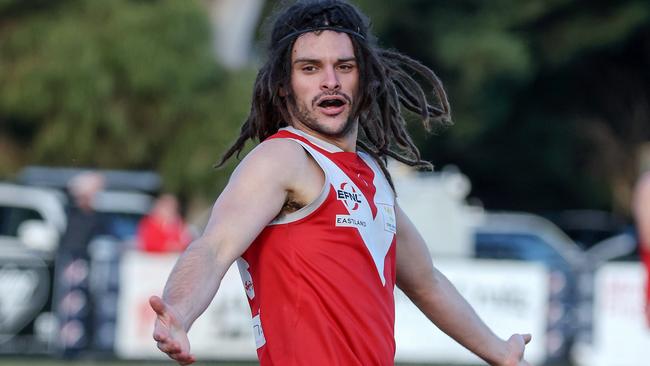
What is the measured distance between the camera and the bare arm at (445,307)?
4.54 metres

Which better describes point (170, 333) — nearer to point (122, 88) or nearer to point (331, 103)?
point (331, 103)

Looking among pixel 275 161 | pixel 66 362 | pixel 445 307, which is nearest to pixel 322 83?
pixel 275 161

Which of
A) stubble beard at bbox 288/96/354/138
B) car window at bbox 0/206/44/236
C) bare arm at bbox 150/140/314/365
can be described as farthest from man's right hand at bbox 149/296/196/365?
car window at bbox 0/206/44/236

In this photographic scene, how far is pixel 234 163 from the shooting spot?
1434 cm

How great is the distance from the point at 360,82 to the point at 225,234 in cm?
69

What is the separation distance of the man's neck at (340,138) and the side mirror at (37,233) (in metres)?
11.8

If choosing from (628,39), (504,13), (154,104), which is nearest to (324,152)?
(154,104)

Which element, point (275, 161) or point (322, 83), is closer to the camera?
point (275, 161)

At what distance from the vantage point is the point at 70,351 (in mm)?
14062

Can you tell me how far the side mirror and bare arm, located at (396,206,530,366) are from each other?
452 inches

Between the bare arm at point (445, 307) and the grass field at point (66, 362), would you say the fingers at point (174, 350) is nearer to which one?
the bare arm at point (445, 307)

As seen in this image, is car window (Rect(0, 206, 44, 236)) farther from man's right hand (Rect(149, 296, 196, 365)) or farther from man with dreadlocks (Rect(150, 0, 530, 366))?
man's right hand (Rect(149, 296, 196, 365))

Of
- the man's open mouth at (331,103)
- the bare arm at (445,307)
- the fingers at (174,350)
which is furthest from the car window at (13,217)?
the fingers at (174,350)

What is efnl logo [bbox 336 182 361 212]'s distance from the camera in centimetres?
399
